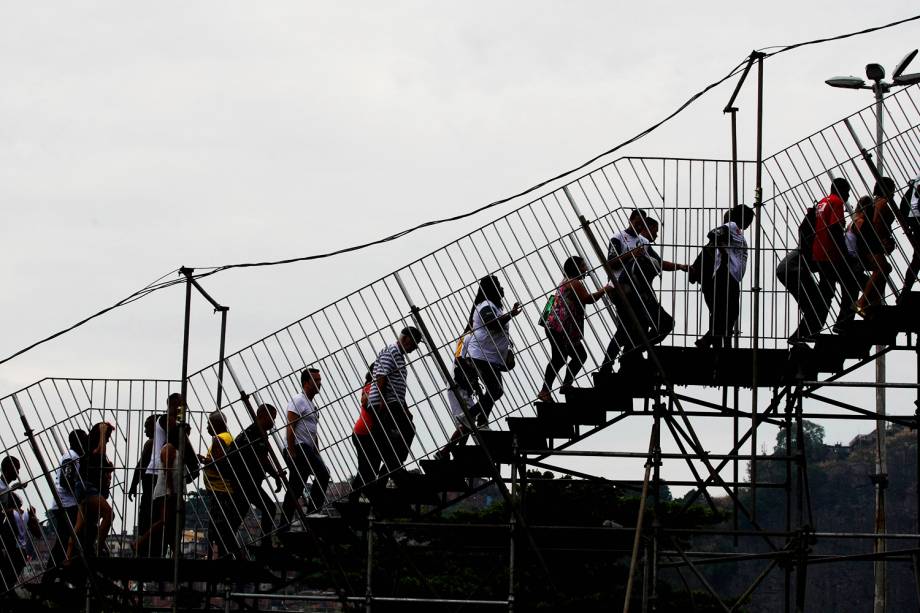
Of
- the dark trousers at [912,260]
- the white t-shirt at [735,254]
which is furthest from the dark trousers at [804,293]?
the dark trousers at [912,260]

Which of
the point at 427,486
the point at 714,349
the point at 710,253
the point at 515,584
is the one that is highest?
the point at 710,253

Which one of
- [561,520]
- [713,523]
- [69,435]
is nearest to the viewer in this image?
[69,435]

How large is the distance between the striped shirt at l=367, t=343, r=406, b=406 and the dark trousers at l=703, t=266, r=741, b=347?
9.58 ft

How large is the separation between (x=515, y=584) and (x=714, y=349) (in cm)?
327

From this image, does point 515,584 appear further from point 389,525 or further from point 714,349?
point 714,349

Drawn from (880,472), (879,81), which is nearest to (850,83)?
(879,81)

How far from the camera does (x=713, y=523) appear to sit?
4438 cm

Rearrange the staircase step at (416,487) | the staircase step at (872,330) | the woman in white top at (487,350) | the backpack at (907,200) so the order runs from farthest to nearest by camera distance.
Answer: the staircase step at (416,487), the woman in white top at (487,350), the backpack at (907,200), the staircase step at (872,330)

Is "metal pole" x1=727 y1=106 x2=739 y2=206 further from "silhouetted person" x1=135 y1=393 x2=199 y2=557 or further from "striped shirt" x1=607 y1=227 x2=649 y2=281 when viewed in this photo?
"silhouetted person" x1=135 y1=393 x2=199 y2=557

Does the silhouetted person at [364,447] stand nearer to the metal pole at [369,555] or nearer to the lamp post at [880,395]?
the metal pole at [369,555]

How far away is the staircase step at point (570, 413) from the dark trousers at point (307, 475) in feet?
7.18

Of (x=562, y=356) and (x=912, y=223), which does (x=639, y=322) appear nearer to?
(x=562, y=356)

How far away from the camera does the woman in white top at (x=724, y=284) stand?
14.3 metres

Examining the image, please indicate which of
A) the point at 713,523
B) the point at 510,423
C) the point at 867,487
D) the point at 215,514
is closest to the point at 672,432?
the point at 510,423
